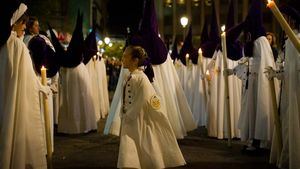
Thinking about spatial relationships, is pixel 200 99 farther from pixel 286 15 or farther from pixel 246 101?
pixel 286 15

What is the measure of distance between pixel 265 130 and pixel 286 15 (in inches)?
91.8

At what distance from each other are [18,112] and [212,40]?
7517 millimetres

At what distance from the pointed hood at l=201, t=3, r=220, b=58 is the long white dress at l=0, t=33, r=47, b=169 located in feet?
22.5

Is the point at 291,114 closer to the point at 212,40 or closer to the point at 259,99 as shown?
the point at 259,99

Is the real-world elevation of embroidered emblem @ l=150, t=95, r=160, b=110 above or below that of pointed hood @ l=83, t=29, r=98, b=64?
below

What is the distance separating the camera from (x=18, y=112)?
5668 mm

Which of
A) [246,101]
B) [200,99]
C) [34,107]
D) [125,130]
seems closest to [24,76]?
[34,107]

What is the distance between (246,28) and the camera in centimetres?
859

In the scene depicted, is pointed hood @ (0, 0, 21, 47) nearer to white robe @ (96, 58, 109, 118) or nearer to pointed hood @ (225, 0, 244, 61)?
A: pointed hood @ (225, 0, 244, 61)

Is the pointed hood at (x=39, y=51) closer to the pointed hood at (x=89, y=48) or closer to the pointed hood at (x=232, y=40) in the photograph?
the pointed hood at (x=232, y=40)

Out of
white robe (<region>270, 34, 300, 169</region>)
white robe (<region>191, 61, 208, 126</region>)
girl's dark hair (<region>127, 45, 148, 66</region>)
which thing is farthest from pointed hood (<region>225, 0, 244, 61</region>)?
girl's dark hair (<region>127, 45, 148, 66</region>)

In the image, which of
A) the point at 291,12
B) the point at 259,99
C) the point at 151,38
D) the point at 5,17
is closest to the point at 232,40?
the point at 151,38

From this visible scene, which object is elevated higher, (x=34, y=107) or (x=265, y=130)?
(x=34, y=107)

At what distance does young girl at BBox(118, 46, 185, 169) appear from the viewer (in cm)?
621
